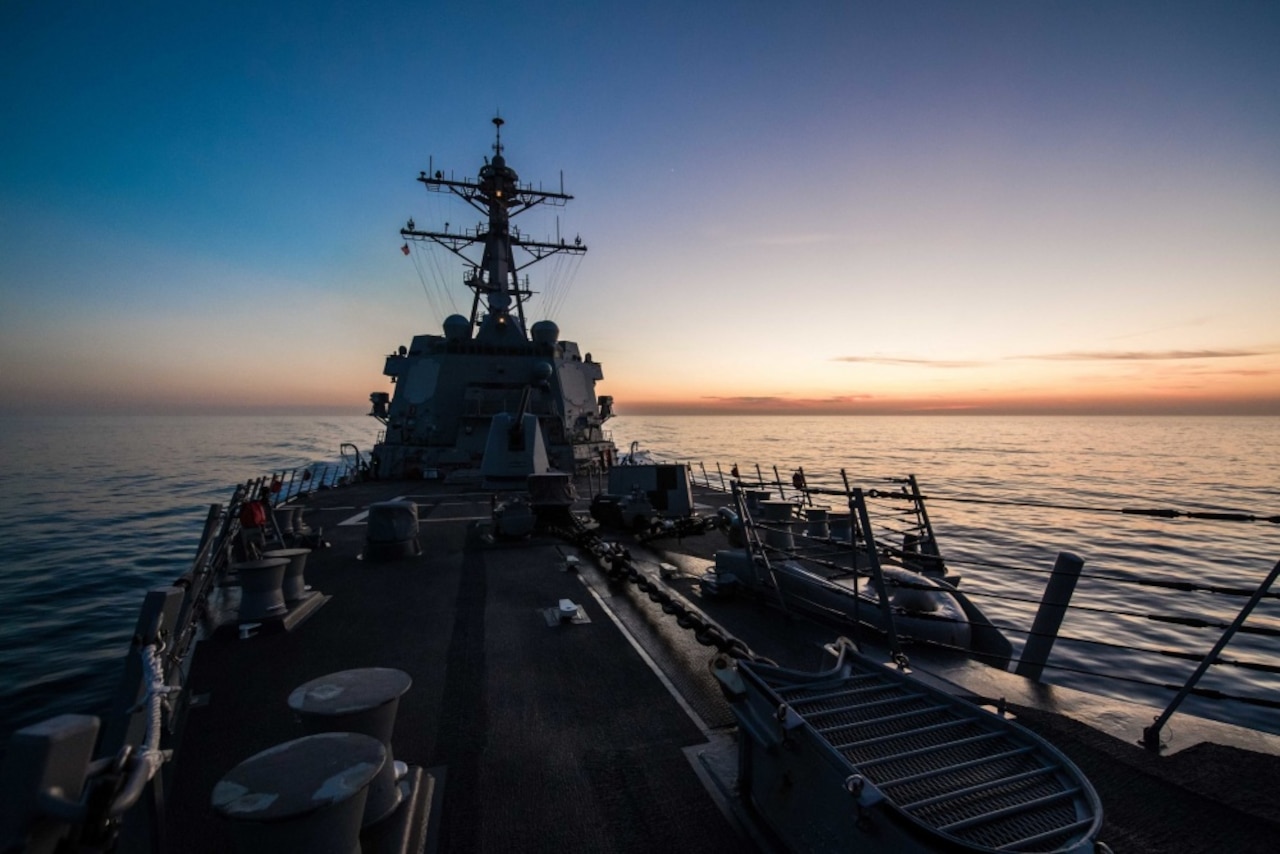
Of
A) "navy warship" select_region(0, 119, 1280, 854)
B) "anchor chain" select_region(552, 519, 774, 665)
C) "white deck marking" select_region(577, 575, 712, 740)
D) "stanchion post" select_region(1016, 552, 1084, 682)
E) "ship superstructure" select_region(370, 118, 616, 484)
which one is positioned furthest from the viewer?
"ship superstructure" select_region(370, 118, 616, 484)

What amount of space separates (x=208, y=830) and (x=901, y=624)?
5.26 m

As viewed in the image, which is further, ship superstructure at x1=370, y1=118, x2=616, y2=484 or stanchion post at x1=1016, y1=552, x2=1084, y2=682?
ship superstructure at x1=370, y1=118, x2=616, y2=484

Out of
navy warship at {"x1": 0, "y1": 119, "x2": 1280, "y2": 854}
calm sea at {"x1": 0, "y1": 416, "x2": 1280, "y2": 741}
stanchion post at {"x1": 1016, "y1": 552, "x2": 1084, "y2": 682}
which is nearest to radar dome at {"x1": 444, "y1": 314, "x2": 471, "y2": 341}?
calm sea at {"x1": 0, "y1": 416, "x2": 1280, "y2": 741}

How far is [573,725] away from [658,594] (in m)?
1.65

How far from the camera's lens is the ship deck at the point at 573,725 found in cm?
265

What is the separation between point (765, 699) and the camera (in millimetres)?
2531

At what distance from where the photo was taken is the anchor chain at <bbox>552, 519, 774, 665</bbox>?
149 inches

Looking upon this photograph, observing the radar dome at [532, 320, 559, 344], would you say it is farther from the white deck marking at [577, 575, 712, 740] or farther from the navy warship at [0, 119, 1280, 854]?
the white deck marking at [577, 575, 712, 740]

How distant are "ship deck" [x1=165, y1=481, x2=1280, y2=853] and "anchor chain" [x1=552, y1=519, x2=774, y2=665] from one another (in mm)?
291

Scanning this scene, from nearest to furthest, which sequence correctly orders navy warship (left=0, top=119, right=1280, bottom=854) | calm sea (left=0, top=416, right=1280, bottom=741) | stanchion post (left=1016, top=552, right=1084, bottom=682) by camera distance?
navy warship (left=0, top=119, right=1280, bottom=854), stanchion post (left=1016, top=552, right=1084, bottom=682), calm sea (left=0, top=416, right=1280, bottom=741)

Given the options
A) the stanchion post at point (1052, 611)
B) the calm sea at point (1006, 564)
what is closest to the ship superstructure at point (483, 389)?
the calm sea at point (1006, 564)

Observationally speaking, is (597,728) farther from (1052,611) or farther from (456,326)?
(456,326)

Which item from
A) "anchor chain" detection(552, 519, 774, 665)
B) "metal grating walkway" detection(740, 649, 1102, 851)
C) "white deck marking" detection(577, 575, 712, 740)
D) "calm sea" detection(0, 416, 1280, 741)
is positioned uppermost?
"metal grating walkway" detection(740, 649, 1102, 851)

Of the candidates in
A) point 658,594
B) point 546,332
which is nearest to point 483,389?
point 546,332
